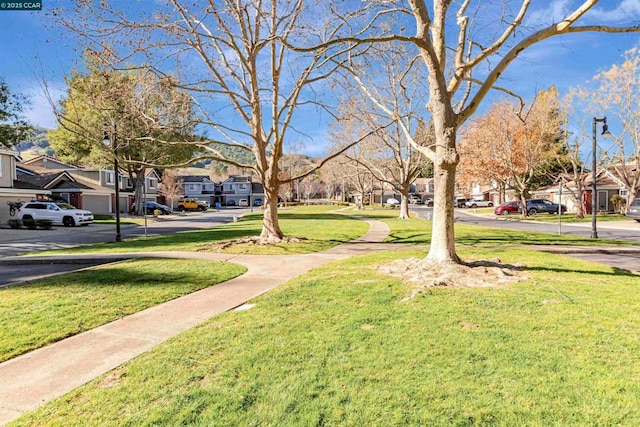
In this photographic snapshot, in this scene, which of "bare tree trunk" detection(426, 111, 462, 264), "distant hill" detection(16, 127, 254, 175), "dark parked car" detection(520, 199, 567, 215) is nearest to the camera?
"bare tree trunk" detection(426, 111, 462, 264)

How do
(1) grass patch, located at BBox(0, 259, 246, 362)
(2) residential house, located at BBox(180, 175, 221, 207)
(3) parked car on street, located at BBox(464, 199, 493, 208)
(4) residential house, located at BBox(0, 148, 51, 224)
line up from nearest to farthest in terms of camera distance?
1. (1) grass patch, located at BBox(0, 259, 246, 362)
2. (4) residential house, located at BBox(0, 148, 51, 224)
3. (3) parked car on street, located at BBox(464, 199, 493, 208)
4. (2) residential house, located at BBox(180, 175, 221, 207)

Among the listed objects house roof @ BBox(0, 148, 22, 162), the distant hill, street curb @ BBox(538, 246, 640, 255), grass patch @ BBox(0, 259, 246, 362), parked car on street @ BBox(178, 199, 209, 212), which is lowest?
grass patch @ BBox(0, 259, 246, 362)

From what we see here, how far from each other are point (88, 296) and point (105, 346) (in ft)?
8.85

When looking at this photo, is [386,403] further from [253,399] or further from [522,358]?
[522,358]

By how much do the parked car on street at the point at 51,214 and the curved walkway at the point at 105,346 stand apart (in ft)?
83.6

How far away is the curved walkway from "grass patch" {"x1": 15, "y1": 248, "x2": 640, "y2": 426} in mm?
264

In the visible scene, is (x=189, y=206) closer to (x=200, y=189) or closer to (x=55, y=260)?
(x=200, y=189)

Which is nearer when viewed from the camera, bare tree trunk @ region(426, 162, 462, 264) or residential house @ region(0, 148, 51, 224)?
bare tree trunk @ region(426, 162, 462, 264)

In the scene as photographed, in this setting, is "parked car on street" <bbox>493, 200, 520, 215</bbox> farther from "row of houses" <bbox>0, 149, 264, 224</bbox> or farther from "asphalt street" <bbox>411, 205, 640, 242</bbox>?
"row of houses" <bbox>0, 149, 264, 224</bbox>

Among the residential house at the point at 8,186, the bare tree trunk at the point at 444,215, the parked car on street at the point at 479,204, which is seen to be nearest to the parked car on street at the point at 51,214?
the residential house at the point at 8,186

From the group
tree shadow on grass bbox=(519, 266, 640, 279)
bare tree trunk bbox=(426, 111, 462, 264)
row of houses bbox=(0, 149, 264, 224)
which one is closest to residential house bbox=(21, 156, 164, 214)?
row of houses bbox=(0, 149, 264, 224)

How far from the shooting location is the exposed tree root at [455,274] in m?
6.86

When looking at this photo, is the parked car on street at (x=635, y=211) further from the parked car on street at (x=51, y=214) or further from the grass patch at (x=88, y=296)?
the parked car on street at (x=51, y=214)

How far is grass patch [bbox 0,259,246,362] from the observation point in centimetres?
486
